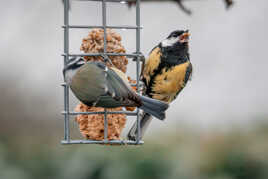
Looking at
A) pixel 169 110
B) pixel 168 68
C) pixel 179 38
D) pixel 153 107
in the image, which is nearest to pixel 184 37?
pixel 179 38

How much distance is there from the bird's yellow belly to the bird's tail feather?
1.17 feet

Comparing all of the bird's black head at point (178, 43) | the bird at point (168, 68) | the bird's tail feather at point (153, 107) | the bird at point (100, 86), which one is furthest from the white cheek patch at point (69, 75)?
the bird's black head at point (178, 43)

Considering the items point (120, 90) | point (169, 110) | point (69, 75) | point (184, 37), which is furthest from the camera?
point (169, 110)

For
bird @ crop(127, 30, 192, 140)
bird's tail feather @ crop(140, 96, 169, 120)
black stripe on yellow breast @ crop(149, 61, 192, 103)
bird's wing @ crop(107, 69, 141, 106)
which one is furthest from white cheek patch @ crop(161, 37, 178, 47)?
bird's wing @ crop(107, 69, 141, 106)

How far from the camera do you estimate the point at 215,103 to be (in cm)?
643

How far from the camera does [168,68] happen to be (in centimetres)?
471

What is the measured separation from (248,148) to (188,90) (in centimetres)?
97

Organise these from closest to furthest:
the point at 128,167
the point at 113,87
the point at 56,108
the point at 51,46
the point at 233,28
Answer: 1. the point at 113,87
2. the point at 128,167
3. the point at 56,108
4. the point at 51,46
5. the point at 233,28

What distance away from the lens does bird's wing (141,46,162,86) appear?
470 cm

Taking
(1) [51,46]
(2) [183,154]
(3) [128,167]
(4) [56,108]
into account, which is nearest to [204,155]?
(2) [183,154]

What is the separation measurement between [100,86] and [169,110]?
6.79 ft

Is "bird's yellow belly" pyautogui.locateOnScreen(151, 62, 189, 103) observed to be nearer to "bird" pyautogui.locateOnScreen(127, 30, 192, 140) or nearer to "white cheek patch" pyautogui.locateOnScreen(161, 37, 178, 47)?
"bird" pyautogui.locateOnScreen(127, 30, 192, 140)

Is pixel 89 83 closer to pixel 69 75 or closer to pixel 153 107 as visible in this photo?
pixel 69 75

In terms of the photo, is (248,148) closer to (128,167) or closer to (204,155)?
(204,155)
